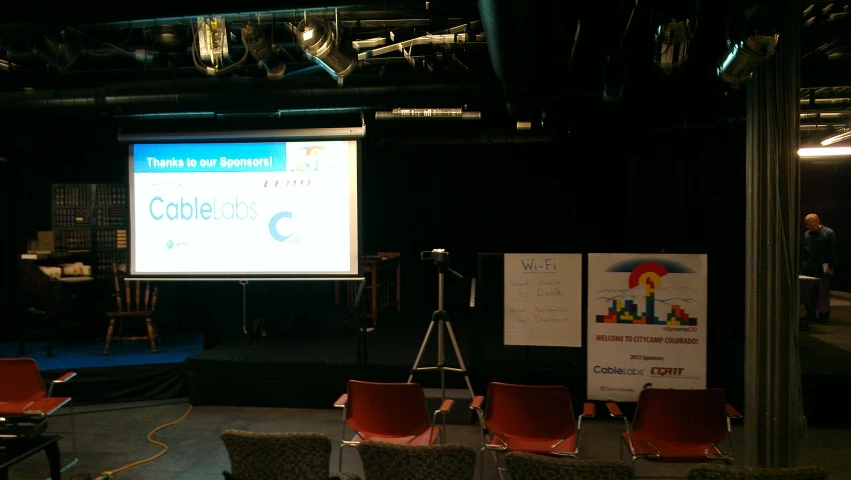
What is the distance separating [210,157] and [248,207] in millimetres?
581

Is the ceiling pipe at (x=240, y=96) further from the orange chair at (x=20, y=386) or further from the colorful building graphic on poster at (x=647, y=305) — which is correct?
the orange chair at (x=20, y=386)

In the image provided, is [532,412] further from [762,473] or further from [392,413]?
[762,473]

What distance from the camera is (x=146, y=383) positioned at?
5.54 m

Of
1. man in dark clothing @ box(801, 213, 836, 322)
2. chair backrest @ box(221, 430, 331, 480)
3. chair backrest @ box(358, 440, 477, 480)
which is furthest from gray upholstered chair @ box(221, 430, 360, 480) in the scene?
man in dark clothing @ box(801, 213, 836, 322)

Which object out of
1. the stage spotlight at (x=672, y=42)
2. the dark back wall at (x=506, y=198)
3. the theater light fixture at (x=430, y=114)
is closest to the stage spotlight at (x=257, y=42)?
the theater light fixture at (x=430, y=114)

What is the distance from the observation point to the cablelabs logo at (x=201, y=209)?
514cm

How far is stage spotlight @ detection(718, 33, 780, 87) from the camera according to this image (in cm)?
291

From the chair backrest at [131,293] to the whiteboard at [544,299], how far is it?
12.8ft

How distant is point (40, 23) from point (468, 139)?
209 inches

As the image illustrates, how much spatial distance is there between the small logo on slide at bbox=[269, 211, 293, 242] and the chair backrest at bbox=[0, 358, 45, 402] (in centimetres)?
204

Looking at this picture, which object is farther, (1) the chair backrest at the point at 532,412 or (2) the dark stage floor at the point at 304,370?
(2) the dark stage floor at the point at 304,370

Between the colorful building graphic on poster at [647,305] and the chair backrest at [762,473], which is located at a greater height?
the colorful building graphic on poster at [647,305]

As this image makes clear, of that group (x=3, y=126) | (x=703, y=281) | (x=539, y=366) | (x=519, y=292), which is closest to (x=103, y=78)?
(x=3, y=126)

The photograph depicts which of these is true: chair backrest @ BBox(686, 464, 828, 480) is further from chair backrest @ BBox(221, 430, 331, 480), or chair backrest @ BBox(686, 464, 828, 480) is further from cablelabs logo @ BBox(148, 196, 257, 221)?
cablelabs logo @ BBox(148, 196, 257, 221)
